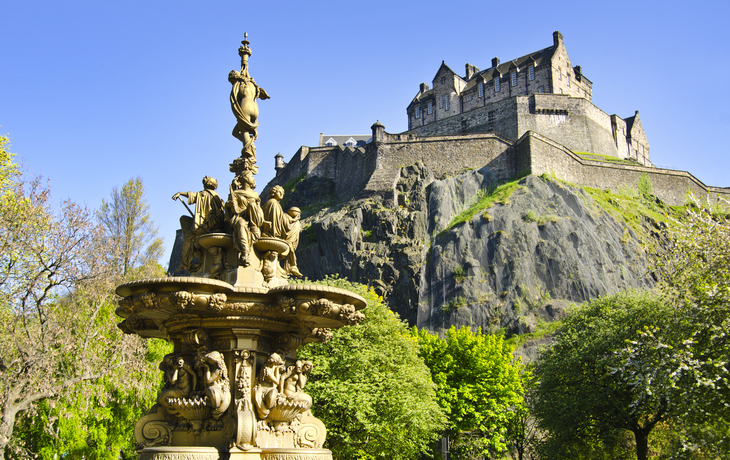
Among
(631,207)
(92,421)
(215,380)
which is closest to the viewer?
(215,380)

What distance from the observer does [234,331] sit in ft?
25.5

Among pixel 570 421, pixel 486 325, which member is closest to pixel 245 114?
pixel 570 421

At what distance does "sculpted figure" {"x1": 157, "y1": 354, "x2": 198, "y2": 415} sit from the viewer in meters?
7.38

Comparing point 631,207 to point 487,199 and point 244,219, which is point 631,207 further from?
point 244,219

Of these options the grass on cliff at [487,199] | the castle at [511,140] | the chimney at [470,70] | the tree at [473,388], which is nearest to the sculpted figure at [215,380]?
the tree at [473,388]

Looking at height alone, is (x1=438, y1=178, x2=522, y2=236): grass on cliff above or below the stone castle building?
below

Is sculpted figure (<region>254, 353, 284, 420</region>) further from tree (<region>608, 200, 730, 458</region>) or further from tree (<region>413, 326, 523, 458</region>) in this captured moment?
tree (<region>413, 326, 523, 458</region>)

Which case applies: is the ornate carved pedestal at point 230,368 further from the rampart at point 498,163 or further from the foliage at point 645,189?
the foliage at point 645,189

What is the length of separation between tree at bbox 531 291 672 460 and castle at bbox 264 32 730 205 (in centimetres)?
2959

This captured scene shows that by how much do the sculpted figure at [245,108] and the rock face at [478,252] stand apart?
34.1 meters

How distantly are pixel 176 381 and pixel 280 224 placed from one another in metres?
2.47

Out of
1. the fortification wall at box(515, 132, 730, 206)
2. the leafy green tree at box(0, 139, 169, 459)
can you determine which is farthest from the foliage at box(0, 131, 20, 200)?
the fortification wall at box(515, 132, 730, 206)

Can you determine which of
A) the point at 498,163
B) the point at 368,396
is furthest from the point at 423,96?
the point at 368,396

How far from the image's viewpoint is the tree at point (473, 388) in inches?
1092
